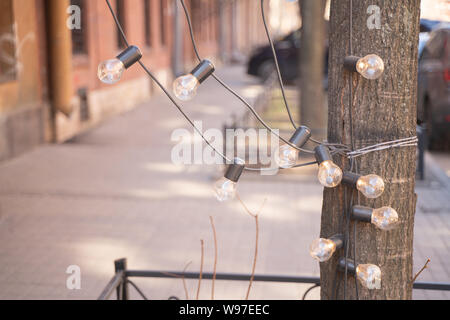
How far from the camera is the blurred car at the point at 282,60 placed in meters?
20.1

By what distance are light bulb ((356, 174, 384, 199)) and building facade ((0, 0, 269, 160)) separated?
26.1ft

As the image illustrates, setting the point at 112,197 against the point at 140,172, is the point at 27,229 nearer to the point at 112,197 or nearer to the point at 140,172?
the point at 112,197

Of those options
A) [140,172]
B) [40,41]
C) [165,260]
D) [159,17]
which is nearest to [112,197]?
[140,172]

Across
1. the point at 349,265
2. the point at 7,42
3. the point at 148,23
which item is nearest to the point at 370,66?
the point at 349,265

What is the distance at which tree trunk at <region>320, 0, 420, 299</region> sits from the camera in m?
2.24

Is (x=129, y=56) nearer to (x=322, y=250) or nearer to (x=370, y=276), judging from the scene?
(x=322, y=250)

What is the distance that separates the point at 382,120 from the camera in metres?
2.28

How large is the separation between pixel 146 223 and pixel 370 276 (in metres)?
4.52

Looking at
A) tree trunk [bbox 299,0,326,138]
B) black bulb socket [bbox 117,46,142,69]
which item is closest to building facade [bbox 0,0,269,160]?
tree trunk [bbox 299,0,326,138]

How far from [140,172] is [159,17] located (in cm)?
1368

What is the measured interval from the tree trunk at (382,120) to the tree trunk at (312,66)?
7.58 m

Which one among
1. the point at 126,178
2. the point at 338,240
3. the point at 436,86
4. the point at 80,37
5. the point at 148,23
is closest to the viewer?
the point at 338,240

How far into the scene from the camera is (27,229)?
6285 millimetres

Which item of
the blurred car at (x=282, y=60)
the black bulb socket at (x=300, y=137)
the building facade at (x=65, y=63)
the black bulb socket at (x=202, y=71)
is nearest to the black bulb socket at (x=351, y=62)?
the black bulb socket at (x=300, y=137)
